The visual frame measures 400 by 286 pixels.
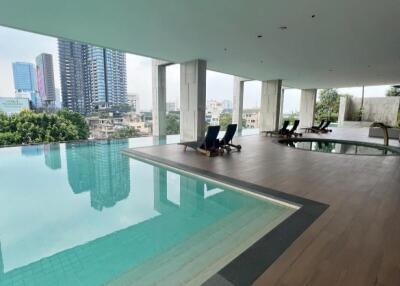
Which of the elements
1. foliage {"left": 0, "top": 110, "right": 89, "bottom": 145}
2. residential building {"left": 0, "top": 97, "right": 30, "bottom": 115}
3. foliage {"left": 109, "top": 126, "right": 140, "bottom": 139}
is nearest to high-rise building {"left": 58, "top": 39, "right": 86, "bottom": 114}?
foliage {"left": 0, "top": 110, "right": 89, "bottom": 145}

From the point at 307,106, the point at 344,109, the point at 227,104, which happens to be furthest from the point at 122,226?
the point at 344,109

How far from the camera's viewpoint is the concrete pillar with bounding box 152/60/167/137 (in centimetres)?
1129

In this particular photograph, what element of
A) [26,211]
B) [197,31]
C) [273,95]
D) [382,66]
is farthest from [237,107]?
[26,211]

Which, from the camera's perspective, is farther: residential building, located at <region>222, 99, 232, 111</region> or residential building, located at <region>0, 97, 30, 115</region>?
residential building, located at <region>222, 99, 232, 111</region>

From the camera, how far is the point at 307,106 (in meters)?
18.2

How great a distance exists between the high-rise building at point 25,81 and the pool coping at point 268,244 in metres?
11.2

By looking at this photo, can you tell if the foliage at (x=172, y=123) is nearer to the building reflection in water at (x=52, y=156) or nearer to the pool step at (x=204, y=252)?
the building reflection in water at (x=52, y=156)

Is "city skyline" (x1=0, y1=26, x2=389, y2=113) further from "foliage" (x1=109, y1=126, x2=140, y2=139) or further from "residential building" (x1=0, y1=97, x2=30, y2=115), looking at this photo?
"foliage" (x1=109, y1=126, x2=140, y2=139)

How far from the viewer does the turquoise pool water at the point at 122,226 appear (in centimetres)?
205

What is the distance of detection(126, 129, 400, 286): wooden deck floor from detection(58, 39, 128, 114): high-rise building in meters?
8.58

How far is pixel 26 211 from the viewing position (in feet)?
10.8

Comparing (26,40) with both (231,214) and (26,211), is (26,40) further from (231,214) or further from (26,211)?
(231,214)

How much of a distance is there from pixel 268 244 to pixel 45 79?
1331cm

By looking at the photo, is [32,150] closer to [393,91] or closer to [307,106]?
[307,106]
